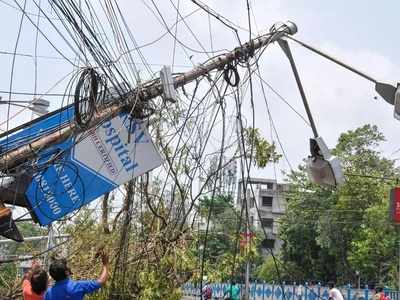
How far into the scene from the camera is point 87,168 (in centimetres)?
753

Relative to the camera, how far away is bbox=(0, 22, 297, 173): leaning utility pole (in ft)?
23.4

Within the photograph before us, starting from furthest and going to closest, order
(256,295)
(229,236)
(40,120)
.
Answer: (256,295), (229,236), (40,120)

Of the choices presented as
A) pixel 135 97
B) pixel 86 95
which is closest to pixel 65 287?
pixel 86 95

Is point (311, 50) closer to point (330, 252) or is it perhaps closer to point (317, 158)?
point (317, 158)

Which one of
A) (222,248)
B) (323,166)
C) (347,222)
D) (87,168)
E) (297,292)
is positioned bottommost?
(297,292)

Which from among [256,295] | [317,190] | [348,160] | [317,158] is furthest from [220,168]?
[317,190]

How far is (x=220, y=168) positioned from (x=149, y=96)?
1262 millimetres

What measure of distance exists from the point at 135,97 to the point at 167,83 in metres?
0.36

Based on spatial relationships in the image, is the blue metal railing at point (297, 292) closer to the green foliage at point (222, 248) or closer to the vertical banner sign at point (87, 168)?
the green foliage at point (222, 248)

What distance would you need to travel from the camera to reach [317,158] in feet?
25.1

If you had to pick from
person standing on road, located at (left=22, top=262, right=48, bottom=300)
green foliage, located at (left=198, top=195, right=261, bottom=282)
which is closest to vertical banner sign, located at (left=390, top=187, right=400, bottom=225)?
green foliage, located at (left=198, top=195, right=261, bottom=282)

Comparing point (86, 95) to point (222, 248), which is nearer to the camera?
point (86, 95)

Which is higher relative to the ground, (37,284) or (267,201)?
(267,201)

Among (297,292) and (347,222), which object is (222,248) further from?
(347,222)
